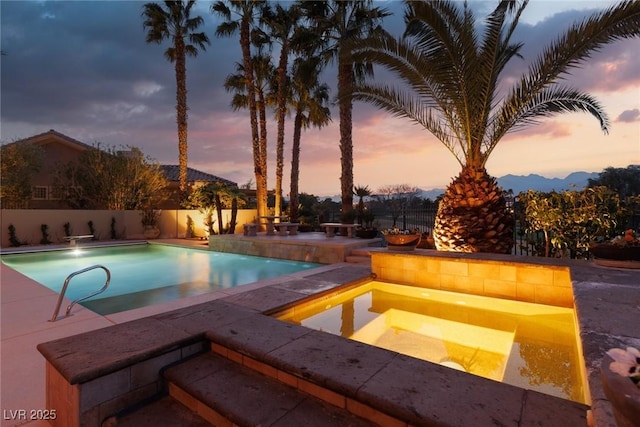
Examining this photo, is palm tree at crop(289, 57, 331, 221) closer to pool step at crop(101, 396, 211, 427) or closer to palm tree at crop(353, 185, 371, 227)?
palm tree at crop(353, 185, 371, 227)

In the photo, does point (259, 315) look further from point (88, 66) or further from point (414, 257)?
point (88, 66)

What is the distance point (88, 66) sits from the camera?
60.3ft

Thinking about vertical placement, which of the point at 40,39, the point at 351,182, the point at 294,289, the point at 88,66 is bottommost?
the point at 294,289

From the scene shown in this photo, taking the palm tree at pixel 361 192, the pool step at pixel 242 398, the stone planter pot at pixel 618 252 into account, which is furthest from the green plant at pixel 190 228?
the stone planter pot at pixel 618 252

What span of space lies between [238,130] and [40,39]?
11.9 m

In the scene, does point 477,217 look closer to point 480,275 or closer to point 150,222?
point 480,275

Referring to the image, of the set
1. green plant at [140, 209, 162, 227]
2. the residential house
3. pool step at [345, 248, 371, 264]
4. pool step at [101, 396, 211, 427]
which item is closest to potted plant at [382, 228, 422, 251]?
pool step at [345, 248, 371, 264]

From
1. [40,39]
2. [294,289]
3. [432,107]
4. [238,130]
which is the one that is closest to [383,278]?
[294,289]

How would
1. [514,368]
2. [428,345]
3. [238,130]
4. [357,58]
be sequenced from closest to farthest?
[514,368] < [428,345] < [357,58] < [238,130]

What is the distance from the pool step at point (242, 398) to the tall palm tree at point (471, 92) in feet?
19.7

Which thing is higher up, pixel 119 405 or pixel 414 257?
pixel 414 257

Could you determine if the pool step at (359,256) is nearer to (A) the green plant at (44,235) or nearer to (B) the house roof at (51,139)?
(A) the green plant at (44,235)

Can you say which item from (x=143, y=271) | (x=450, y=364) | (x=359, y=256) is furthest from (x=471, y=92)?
(x=143, y=271)

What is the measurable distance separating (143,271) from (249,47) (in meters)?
12.2
